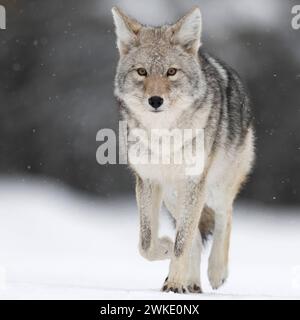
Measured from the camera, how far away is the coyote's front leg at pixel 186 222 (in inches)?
235

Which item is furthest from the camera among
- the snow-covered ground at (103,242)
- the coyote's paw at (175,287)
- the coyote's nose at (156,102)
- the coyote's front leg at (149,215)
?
the snow-covered ground at (103,242)

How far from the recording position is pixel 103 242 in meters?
12.6

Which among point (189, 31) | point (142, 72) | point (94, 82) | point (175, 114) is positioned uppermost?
point (94, 82)

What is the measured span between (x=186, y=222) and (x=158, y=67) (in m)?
1.14

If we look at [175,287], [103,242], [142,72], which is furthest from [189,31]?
[103,242]

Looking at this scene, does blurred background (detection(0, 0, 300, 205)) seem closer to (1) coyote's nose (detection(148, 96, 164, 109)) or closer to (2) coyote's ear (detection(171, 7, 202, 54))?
(2) coyote's ear (detection(171, 7, 202, 54))

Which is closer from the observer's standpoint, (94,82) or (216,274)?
(216,274)

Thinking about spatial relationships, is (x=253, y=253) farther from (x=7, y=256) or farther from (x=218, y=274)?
(x=218, y=274)

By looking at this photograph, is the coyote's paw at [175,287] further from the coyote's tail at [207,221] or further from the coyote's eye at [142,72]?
the coyote's eye at [142,72]

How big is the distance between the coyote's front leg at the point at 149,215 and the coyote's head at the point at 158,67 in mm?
550

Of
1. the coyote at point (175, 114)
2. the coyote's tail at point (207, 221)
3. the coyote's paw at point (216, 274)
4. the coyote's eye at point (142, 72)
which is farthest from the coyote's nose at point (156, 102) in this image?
the coyote's paw at point (216, 274)

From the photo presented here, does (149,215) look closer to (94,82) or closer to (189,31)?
(189,31)

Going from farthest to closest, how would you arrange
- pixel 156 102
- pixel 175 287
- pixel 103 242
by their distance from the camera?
pixel 103 242 < pixel 175 287 < pixel 156 102

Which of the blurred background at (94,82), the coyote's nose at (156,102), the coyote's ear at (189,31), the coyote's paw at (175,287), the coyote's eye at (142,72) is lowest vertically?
the coyote's paw at (175,287)
